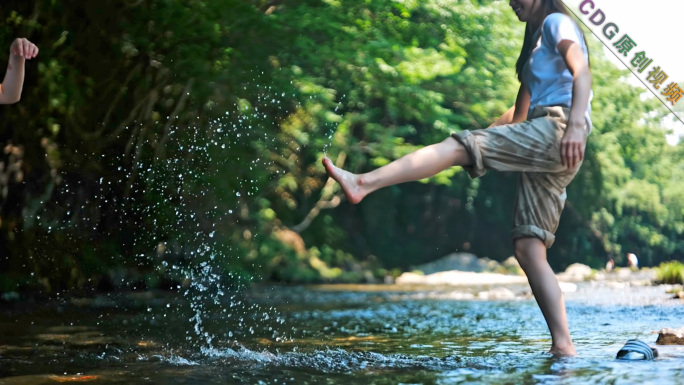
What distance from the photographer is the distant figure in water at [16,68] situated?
3352mm

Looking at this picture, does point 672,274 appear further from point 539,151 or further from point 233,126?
point 539,151

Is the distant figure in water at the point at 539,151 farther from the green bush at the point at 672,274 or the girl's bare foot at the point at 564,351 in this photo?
the green bush at the point at 672,274

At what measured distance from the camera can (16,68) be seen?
11.6 feet

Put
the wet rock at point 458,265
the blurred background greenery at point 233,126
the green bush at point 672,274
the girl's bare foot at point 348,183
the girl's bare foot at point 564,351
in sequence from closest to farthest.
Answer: the girl's bare foot at point 348,183
the girl's bare foot at point 564,351
the blurred background greenery at point 233,126
the green bush at point 672,274
the wet rock at point 458,265

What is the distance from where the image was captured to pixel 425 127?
23391 millimetres

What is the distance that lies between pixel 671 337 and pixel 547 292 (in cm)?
80

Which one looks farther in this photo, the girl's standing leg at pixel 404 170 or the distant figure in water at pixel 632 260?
the distant figure in water at pixel 632 260

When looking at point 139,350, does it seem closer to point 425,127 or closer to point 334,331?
point 334,331

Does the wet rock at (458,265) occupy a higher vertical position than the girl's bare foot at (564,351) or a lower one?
lower

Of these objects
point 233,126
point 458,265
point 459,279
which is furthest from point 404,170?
point 458,265

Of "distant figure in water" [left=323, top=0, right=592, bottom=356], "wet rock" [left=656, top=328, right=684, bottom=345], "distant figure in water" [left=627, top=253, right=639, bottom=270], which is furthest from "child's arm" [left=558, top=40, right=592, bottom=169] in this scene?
"distant figure in water" [left=627, top=253, right=639, bottom=270]

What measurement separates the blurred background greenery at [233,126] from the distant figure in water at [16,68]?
5.83 m

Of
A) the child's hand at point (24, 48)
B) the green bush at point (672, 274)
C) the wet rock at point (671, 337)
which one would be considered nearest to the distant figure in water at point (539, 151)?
the wet rock at point (671, 337)

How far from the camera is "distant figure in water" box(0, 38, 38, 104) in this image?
3.35m
